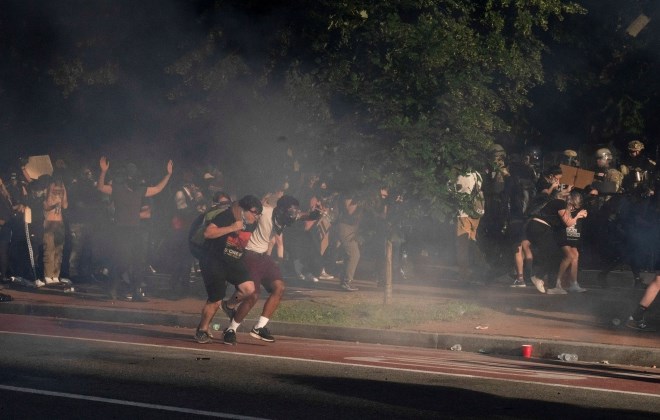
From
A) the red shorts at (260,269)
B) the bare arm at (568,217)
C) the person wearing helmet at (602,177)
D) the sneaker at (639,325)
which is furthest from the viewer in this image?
the person wearing helmet at (602,177)

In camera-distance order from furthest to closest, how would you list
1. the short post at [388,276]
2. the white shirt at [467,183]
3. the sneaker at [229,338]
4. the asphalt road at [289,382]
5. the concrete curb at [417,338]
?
the short post at [388,276] → the white shirt at [467,183] → the sneaker at [229,338] → the concrete curb at [417,338] → the asphalt road at [289,382]

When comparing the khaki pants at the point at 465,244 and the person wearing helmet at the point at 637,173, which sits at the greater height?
the person wearing helmet at the point at 637,173

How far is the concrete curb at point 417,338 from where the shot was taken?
1119cm

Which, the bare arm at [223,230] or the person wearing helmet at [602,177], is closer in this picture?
the bare arm at [223,230]

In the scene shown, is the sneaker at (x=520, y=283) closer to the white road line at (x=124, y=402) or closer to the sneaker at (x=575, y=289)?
the sneaker at (x=575, y=289)

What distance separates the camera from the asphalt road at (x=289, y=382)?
770 centimetres

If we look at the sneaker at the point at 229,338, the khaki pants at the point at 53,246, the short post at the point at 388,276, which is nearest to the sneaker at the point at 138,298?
the khaki pants at the point at 53,246

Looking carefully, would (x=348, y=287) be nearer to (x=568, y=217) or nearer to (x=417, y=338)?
(x=568, y=217)

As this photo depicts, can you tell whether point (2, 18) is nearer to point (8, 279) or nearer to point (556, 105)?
point (8, 279)

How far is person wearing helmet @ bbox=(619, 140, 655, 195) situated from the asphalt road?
16.7 ft

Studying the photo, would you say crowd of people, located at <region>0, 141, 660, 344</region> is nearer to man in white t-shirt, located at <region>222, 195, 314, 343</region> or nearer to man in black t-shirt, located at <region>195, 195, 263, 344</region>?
man in white t-shirt, located at <region>222, 195, 314, 343</region>

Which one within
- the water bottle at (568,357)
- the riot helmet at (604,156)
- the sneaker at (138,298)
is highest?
the riot helmet at (604,156)

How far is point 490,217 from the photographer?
16.7 meters

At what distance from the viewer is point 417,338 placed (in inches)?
481
